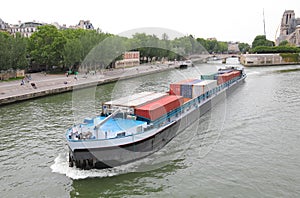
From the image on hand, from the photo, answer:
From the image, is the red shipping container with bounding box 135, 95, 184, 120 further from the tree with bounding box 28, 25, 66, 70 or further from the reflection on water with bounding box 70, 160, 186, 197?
the tree with bounding box 28, 25, 66, 70

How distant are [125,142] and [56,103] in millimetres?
19038


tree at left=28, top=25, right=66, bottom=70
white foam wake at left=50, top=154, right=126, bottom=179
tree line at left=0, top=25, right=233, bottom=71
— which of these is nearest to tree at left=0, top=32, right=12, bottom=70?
tree line at left=0, top=25, right=233, bottom=71

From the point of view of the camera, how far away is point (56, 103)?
3111cm

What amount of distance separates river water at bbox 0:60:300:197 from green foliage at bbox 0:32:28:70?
2134 cm

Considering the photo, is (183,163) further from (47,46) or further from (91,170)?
(47,46)

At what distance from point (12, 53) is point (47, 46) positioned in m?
10.8

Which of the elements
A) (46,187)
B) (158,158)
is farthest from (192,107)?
(46,187)

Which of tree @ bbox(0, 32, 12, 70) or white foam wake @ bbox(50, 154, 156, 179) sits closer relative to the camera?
white foam wake @ bbox(50, 154, 156, 179)

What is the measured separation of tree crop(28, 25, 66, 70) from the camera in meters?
53.8

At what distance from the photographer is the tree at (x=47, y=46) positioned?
53750mm

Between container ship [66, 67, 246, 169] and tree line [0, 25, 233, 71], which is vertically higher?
tree line [0, 25, 233, 71]

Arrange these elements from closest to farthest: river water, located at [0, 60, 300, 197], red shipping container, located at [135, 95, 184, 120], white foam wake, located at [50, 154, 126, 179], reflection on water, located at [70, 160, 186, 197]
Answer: reflection on water, located at [70, 160, 186, 197], river water, located at [0, 60, 300, 197], white foam wake, located at [50, 154, 126, 179], red shipping container, located at [135, 95, 184, 120]

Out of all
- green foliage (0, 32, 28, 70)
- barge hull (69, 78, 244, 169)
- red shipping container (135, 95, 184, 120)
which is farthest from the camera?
green foliage (0, 32, 28, 70)

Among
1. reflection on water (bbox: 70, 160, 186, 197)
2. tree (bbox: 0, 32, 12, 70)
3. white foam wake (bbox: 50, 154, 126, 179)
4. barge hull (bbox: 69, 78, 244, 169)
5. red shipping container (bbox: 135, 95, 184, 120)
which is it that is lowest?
reflection on water (bbox: 70, 160, 186, 197)
